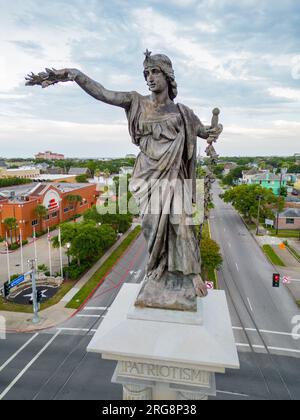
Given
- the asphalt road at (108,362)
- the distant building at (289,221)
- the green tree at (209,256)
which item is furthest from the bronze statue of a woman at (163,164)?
the distant building at (289,221)

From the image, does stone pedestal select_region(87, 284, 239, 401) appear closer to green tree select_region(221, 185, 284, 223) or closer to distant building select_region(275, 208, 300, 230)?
green tree select_region(221, 185, 284, 223)

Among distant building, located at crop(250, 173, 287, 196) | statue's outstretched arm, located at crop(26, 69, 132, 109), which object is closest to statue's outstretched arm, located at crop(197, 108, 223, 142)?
statue's outstretched arm, located at crop(26, 69, 132, 109)

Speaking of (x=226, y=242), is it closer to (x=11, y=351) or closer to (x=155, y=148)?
(x=11, y=351)

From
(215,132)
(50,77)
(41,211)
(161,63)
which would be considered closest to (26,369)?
(50,77)

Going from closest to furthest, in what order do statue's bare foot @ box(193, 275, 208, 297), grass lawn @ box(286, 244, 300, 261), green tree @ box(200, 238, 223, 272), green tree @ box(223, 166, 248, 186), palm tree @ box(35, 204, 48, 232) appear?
statue's bare foot @ box(193, 275, 208, 297) < green tree @ box(200, 238, 223, 272) < grass lawn @ box(286, 244, 300, 261) < palm tree @ box(35, 204, 48, 232) < green tree @ box(223, 166, 248, 186)

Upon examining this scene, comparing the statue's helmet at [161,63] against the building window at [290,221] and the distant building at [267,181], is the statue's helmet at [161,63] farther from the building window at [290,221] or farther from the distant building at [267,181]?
the distant building at [267,181]

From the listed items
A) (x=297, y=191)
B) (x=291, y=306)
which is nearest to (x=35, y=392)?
(x=291, y=306)
